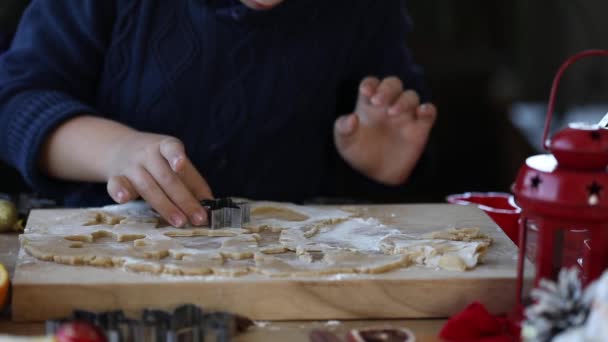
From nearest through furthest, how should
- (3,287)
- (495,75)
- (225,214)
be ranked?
(3,287), (225,214), (495,75)

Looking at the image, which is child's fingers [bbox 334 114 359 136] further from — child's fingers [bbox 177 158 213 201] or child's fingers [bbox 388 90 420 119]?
child's fingers [bbox 177 158 213 201]

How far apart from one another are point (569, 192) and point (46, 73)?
2.83ft

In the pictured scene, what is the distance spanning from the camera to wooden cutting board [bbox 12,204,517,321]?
2.78ft

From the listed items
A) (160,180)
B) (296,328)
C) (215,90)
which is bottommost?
(296,328)

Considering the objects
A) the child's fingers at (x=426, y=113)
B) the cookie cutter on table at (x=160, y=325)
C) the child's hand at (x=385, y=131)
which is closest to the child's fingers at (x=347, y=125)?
the child's hand at (x=385, y=131)

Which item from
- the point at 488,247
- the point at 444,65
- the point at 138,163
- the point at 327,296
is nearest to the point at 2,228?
the point at 138,163

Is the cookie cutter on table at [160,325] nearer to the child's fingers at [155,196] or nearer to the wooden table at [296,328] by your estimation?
the wooden table at [296,328]

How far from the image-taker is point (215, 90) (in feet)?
4.57

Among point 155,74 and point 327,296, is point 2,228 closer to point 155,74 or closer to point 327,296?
point 155,74

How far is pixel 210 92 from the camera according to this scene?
139cm

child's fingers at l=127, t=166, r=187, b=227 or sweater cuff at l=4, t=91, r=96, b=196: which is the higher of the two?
sweater cuff at l=4, t=91, r=96, b=196

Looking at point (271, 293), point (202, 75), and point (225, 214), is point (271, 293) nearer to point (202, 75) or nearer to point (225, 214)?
point (225, 214)

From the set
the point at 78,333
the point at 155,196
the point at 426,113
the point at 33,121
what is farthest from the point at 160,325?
the point at 426,113

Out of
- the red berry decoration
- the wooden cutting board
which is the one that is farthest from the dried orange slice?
the red berry decoration
